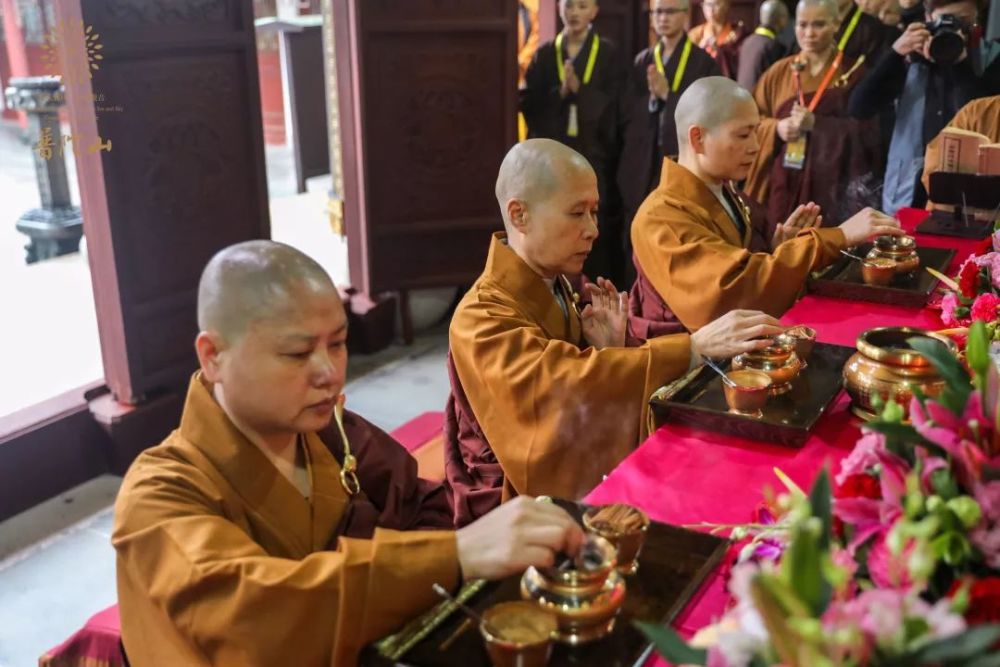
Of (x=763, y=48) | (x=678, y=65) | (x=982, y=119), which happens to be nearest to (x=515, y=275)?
(x=982, y=119)

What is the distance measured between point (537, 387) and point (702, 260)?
1082mm

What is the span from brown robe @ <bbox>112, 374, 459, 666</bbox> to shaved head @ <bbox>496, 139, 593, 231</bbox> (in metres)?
1.15

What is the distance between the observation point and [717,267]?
3295 millimetres

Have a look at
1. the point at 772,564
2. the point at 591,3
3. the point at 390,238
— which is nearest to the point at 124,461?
the point at 390,238

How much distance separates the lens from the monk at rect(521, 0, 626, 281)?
20.2ft

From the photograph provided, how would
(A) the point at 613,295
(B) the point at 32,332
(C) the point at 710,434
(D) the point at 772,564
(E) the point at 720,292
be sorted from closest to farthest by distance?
(D) the point at 772,564 < (C) the point at 710,434 < (A) the point at 613,295 < (E) the point at 720,292 < (B) the point at 32,332

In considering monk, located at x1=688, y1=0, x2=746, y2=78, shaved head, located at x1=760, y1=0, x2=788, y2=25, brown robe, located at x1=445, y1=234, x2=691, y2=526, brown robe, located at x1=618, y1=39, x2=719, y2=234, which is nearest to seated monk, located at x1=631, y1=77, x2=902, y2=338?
brown robe, located at x1=445, y1=234, x2=691, y2=526

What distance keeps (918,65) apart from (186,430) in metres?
4.37

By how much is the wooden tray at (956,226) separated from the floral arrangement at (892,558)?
107 inches

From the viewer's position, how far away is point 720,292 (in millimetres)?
3281

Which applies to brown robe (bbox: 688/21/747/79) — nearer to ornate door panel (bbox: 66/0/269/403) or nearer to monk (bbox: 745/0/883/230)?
monk (bbox: 745/0/883/230)

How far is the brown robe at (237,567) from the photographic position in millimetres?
1396

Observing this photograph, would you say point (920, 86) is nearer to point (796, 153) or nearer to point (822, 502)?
point (796, 153)

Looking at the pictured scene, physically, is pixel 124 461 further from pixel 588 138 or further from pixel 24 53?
pixel 588 138
